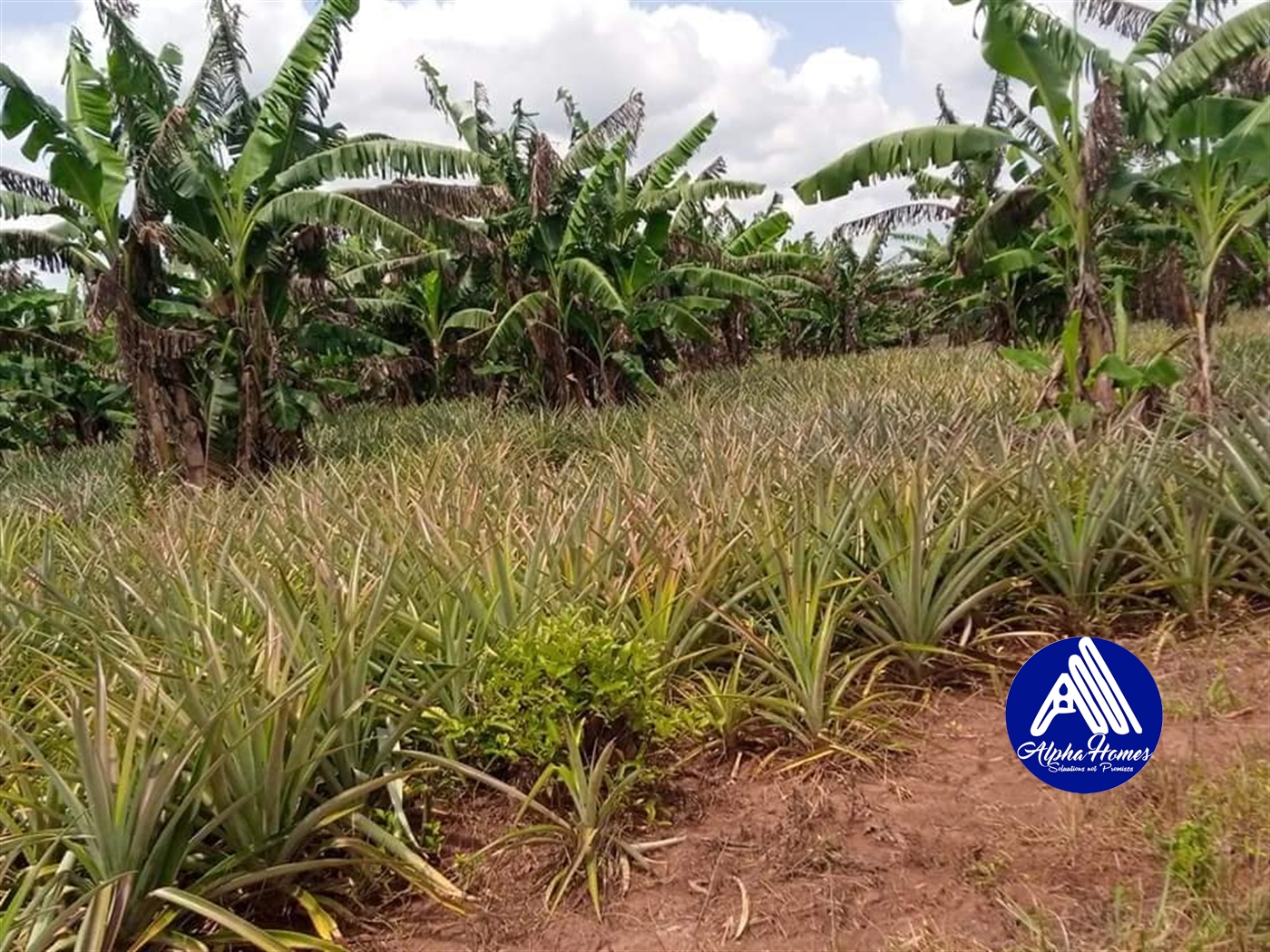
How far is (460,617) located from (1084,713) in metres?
2.21

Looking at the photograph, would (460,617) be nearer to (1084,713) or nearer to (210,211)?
(1084,713)

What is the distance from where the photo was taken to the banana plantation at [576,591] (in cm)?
256

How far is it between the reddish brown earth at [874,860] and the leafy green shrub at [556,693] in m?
0.26

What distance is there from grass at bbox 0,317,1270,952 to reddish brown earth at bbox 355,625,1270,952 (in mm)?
149

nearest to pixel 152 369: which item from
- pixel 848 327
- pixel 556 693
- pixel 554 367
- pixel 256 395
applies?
pixel 256 395

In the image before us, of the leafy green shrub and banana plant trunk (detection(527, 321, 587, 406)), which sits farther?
banana plant trunk (detection(527, 321, 587, 406))

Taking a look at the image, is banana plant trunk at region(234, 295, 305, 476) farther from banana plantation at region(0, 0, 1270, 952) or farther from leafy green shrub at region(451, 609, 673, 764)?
leafy green shrub at region(451, 609, 673, 764)

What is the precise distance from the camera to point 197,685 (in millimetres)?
3012

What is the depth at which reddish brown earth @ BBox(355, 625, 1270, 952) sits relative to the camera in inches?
98.0

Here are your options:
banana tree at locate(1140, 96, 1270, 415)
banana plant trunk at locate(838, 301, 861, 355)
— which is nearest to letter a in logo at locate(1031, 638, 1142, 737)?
banana tree at locate(1140, 96, 1270, 415)

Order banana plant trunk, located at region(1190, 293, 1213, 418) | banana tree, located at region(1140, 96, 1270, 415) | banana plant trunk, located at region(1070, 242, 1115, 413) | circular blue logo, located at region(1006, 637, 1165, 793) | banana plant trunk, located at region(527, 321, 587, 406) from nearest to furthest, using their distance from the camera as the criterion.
A: circular blue logo, located at region(1006, 637, 1165, 793) < banana tree, located at region(1140, 96, 1270, 415) < banana plant trunk, located at region(1190, 293, 1213, 418) < banana plant trunk, located at region(1070, 242, 1115, 413) < banana plant trunk, located at region(527, 321, 587, 406)

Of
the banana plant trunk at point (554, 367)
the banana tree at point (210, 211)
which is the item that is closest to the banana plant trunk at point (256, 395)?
the banana tree at point (210, 211)

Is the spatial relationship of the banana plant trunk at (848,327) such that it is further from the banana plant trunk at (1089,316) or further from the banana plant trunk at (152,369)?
the banana plant trunk at (152,369)

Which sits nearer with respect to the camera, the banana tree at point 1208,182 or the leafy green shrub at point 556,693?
the leafy green shrub at point 556,693
